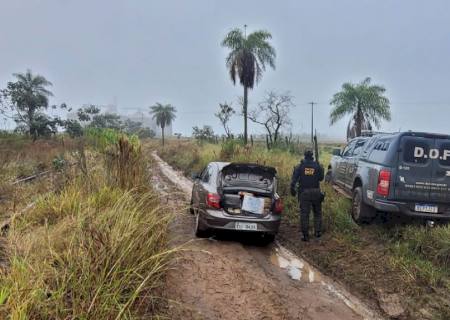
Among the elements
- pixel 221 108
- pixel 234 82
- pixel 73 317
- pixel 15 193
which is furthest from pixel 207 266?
pixel 221 108

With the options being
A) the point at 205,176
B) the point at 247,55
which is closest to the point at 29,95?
the point at 247,55

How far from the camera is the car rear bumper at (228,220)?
759cm

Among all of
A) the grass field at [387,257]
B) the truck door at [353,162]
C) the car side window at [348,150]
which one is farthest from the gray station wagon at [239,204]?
the car side window at [348,150]

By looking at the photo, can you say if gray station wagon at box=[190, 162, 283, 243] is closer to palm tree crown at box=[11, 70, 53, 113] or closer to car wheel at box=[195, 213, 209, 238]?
car wheel at box=[195, 213, 209, 238]

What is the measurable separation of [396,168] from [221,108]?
1202 inches

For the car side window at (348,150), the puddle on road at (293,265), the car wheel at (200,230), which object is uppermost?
the car side window at (348,150)

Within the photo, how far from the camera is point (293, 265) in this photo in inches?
285

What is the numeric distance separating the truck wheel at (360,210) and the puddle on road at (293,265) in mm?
1918

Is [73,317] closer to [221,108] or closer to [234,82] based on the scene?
[234,82]

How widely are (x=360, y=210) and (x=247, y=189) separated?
263 centimetres

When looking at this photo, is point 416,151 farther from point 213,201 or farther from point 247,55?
point 247,55

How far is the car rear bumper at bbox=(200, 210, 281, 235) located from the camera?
299 inches

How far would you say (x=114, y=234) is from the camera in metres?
4.33

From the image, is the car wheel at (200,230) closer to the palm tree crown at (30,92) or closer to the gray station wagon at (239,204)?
the gray station wagon at (239,204)
